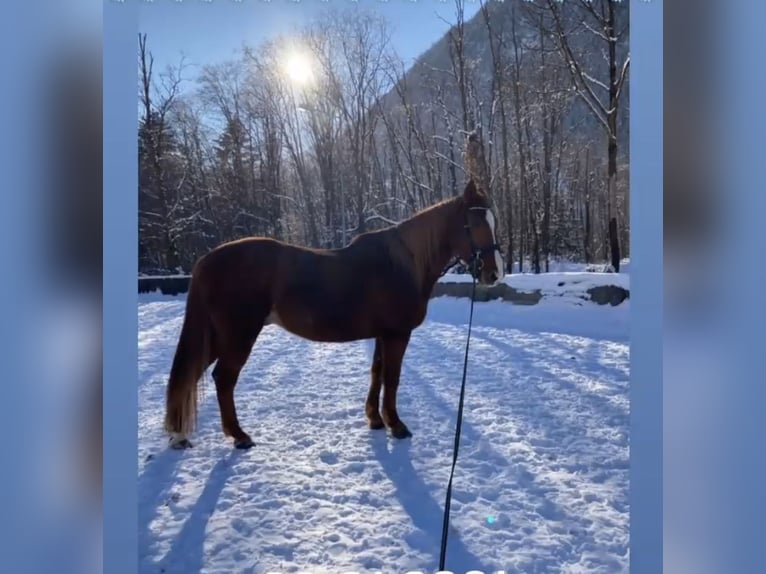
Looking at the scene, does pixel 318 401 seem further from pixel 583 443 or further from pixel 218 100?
pixel 218 100

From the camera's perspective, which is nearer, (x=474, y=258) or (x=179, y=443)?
(x=179, y=443)

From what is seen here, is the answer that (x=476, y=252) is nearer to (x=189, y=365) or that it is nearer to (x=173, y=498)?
(x=189, y=365)

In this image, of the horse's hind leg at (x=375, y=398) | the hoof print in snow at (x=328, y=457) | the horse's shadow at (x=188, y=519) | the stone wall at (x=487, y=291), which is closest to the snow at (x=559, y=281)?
the stone wall at (x=487, y=291)

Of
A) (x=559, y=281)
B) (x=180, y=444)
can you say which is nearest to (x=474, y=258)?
(x=559, y=281)
